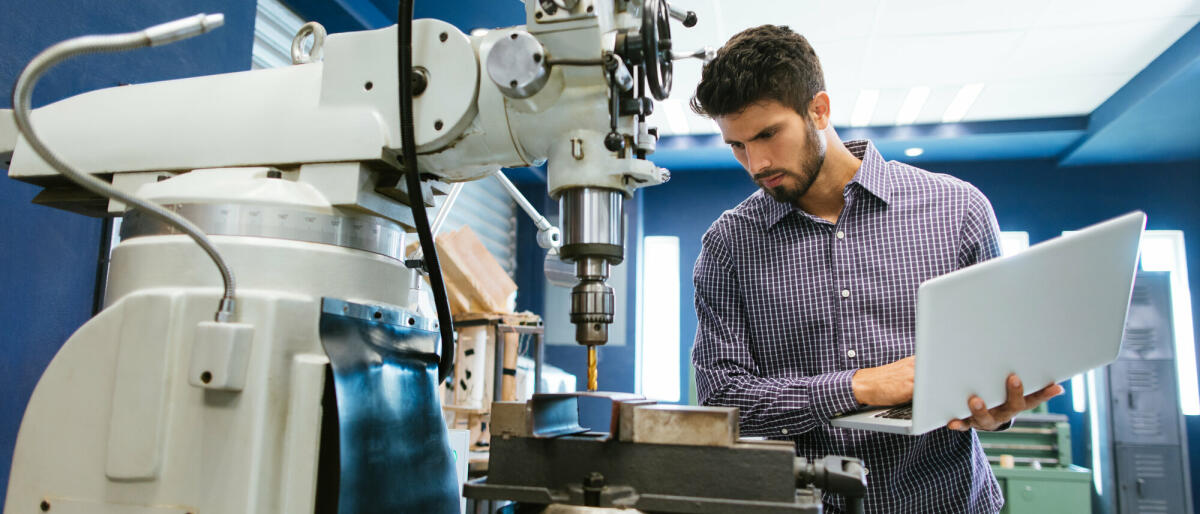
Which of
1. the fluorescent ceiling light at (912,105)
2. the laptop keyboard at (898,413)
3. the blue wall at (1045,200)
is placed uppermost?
the fluorescent ceiling light at (912,105)

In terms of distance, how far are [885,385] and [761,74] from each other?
604mm

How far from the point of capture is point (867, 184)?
129cm

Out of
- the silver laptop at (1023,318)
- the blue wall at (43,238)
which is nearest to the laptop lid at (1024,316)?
the silver laptop at (1023,318)

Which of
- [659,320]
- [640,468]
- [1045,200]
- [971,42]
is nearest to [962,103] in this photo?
[971,42]

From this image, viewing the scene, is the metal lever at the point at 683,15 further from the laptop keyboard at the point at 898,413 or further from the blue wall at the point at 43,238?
the blue wall at the point at 43,238

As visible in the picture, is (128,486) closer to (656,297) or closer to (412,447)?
(412,447)

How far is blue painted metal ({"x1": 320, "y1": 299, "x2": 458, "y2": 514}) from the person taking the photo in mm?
699

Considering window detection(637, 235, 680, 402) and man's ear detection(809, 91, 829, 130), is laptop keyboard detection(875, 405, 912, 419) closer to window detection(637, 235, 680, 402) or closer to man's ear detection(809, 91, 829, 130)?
man's ear detection(809, 91, 829, 130)

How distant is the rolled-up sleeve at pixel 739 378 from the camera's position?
3.61ft

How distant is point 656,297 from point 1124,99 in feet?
11.0

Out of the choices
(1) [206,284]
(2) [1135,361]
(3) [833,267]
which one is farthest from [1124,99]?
(1) [206,284]

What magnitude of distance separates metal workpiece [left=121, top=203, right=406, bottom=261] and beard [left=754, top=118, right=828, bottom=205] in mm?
804

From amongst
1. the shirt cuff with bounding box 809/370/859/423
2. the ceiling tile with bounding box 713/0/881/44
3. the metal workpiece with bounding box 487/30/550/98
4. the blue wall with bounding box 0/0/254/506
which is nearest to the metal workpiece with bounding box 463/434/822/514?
the metal workpiece with bounding box 487/30/550/98

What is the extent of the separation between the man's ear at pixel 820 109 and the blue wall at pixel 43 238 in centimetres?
150
